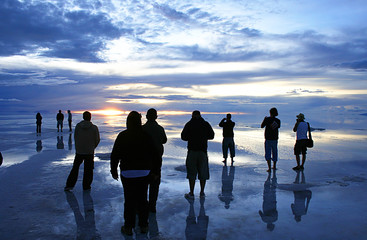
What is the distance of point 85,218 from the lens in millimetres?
5688

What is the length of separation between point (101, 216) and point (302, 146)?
767 centimetres

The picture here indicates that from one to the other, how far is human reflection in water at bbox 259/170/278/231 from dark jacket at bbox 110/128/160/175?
97.6 inches

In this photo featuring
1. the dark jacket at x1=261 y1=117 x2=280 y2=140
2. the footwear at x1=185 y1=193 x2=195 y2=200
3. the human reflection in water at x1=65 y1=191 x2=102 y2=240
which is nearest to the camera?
the human reflection in water at x1=65 y1=191 x2=102 y2=240

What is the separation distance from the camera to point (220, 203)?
6680mm

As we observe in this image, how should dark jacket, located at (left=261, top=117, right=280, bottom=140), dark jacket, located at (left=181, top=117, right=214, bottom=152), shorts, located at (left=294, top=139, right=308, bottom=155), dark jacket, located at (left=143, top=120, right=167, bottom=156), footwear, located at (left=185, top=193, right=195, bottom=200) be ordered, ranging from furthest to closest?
shorts, located at (left=294, top=139, right=308, bottom=155) → dark jacket, located at (left=261, top=117, right=280, bottom=140) → dark jacket, located at (left=181, top=117, right=214, bottom=152) → footwear, located at (left=185, top=193, right=195, bottom=200) → dark jacket, located at (left=143, top=120, right=167, bottom=156)

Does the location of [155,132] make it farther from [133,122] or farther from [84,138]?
[84,138]

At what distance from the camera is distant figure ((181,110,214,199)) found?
23.7 feet

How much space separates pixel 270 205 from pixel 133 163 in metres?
3.42

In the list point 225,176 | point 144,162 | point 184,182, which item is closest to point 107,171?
point 184,182

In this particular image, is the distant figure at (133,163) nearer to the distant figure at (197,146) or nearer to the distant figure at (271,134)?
the distant figure at (197,146)

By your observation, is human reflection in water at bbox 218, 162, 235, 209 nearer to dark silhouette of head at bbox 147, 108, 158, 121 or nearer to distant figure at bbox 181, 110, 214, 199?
distant figure at bbox 181, 110, 214, 199

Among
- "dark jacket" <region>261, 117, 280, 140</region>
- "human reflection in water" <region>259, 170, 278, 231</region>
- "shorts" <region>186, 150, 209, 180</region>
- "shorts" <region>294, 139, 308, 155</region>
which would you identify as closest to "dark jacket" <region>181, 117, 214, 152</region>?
"shorts" <region>186, 150, 209, 180</region>

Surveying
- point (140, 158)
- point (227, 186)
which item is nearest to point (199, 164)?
point (227, 186)

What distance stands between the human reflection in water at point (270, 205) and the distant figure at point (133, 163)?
7.68ft
